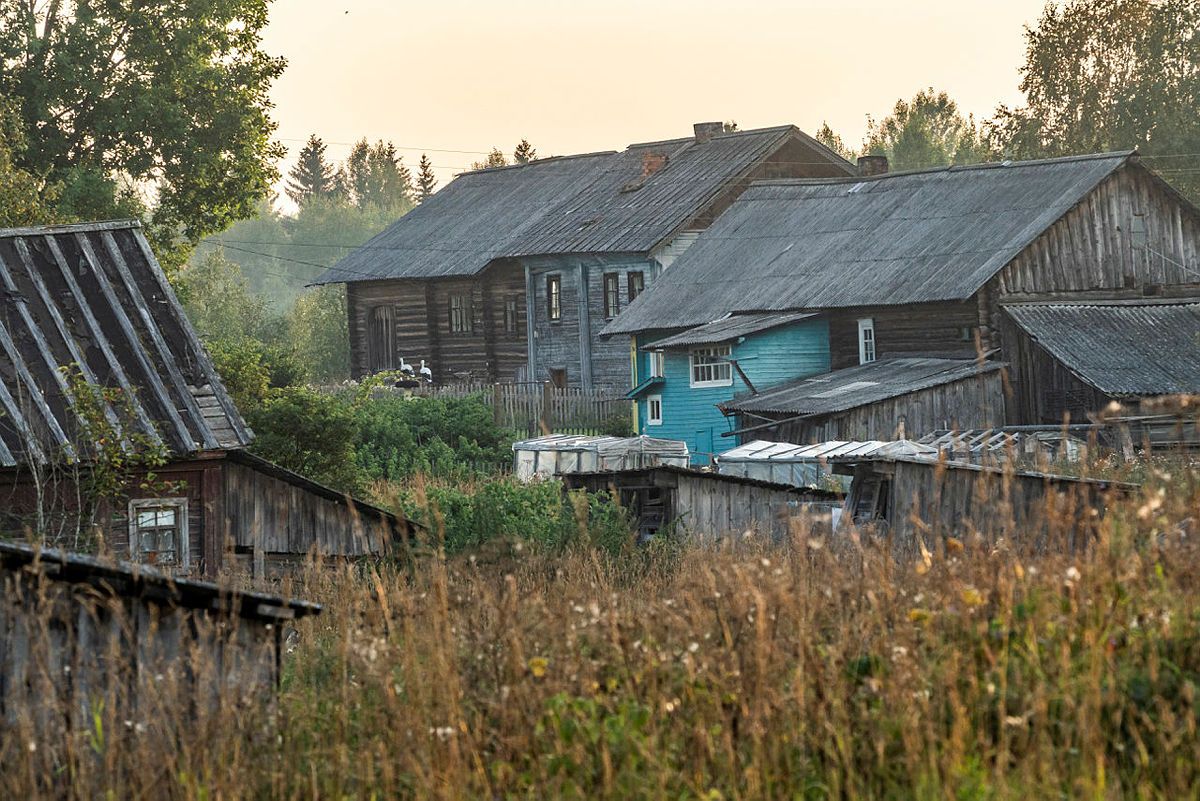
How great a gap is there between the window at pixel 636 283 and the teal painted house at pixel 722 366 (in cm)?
627

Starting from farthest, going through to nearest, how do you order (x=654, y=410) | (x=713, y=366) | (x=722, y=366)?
(x=654, y=410) < (x=713, y=366) < (x=722, y=366)

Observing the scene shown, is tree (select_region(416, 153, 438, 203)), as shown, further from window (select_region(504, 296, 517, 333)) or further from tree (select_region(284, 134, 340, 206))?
window (select_region(504, 296, 517, 333))

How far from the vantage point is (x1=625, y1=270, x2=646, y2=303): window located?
42.4m

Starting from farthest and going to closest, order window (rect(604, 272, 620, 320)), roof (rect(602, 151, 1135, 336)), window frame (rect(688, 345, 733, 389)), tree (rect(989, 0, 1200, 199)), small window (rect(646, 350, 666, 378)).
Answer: tree (rect(989, 0, 1200, 199)) < window (rect(604, 272, 620, 320)) < small window (rect(646, 350, 666, 378)) < window frame (rect(688, 345, 733, 389)) < roof (rect(602, 151, 1135, 336))

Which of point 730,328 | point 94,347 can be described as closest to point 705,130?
point 730,328

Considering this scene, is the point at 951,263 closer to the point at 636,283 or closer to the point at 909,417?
the point at 909,417

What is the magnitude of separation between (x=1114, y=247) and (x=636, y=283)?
12623mm

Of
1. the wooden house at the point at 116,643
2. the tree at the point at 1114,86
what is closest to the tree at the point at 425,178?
the tree at the point at 1114,86

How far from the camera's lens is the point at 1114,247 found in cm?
3459

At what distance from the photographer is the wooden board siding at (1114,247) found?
1294 inches

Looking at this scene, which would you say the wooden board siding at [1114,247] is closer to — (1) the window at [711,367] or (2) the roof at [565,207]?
(1) the window at [711,367]

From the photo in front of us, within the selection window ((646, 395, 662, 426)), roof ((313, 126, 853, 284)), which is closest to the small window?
window ((646, 395, 662, 426))

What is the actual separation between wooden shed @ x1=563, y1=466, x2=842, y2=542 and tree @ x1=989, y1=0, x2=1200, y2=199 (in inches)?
1731

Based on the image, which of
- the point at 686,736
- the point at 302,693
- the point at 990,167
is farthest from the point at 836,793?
the point at 990,167
